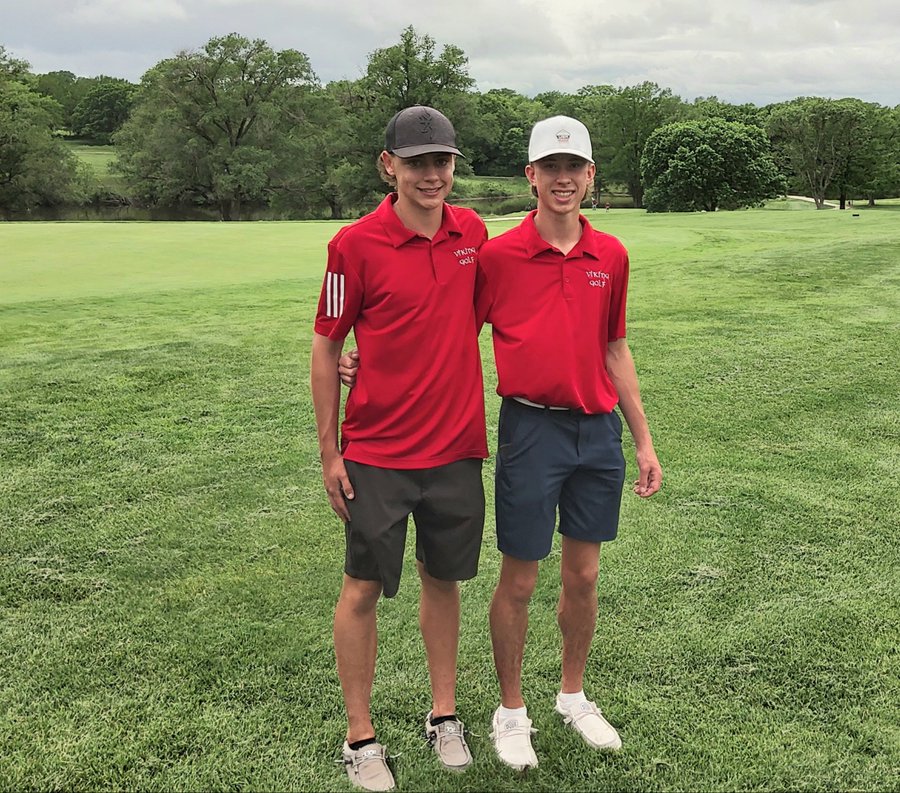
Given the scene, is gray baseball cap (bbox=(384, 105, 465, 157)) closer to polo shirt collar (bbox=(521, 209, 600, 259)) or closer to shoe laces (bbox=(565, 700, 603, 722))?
polo shirt collar (bbox=(521, 209, 600, 259))

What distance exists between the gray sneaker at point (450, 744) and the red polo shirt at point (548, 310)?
1.05 metres

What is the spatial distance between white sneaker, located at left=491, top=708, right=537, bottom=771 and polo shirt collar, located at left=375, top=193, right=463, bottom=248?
1482 millimetres

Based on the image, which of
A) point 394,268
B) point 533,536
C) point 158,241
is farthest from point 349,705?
point 158,241

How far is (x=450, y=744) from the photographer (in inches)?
97.3

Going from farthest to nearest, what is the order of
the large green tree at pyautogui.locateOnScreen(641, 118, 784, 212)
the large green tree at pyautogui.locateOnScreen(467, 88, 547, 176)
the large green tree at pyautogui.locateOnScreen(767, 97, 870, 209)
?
the large green tree at pyautogui.locateOnScreen(467, 88, 547, 176) < the large green tree at pyautogui.locateOnScreen(767, 97, 870, 209) < the large green tree at pyautogui.locateOnScreen(641, 118, 784, 212)

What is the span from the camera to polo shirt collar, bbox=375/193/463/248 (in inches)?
85.3

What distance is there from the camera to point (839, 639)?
3062mm

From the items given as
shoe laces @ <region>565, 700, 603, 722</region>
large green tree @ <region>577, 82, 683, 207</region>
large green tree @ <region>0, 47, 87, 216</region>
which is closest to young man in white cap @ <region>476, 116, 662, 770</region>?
shoe laces @ <region>565, 700, 603, 722</region>

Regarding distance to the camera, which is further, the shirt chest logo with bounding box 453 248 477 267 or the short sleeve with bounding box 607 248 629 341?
the short sleeve with bounding box 607 248 629 341

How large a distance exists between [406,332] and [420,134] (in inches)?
20.9

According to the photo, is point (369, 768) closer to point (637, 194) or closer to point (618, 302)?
point (618, 302)

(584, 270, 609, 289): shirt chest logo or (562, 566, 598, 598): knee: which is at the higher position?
(584, 270, 609, 289): shirt chest logo

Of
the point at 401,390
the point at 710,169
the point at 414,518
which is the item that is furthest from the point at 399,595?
the point at 710,169

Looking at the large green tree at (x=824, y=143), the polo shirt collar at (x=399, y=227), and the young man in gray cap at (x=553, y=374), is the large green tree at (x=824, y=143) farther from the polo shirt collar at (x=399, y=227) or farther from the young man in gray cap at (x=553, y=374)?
the polo shirt collar at (x=399, y=227)
